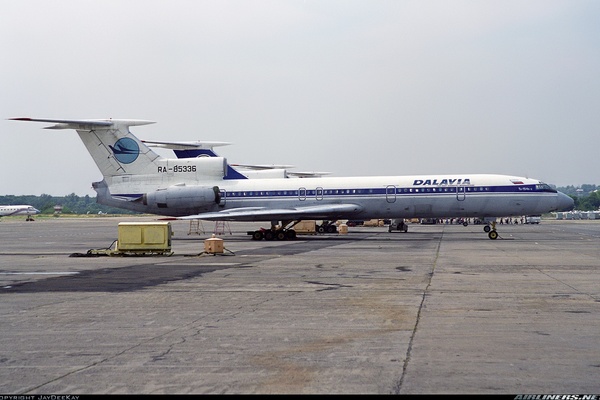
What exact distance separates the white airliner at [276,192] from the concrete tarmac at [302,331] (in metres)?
21.6

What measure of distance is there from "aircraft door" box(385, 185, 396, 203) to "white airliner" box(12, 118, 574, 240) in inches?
1.4

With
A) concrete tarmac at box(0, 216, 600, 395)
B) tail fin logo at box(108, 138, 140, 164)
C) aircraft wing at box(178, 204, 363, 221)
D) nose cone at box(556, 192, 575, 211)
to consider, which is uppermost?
tail fin logo at box(108, 138, 140, 164)

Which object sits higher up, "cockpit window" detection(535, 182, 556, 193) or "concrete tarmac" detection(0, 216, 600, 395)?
"cockpit window" detection(535, 182, 556, 193)

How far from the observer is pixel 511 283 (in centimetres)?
1750

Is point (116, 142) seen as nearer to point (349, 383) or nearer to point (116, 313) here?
point (116, 313)

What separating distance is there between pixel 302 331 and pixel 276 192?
34.3 m

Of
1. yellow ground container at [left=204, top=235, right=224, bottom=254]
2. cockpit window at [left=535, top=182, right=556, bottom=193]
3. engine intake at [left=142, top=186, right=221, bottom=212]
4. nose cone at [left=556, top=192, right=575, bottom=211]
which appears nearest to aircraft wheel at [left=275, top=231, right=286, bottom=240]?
engine intake at [left=142, top=186, right=221, bottom=212]

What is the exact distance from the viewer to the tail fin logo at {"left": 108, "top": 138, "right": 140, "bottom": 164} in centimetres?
4453

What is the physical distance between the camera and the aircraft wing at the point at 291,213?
43.5 metres

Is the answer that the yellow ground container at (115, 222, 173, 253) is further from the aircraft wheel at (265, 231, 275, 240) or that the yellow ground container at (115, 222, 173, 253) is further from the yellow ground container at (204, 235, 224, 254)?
the aircraft wheel at (265, 231, 275, 240)

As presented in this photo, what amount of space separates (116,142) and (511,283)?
105 ft

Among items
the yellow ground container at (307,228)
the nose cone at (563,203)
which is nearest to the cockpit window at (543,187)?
the nose cone at (563,203)

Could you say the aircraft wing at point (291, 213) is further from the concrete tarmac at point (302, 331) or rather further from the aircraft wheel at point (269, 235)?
the concrete tarmac at point (302, 331)

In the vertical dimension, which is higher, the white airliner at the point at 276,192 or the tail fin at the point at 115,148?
the tail fin at the point at 115,148
